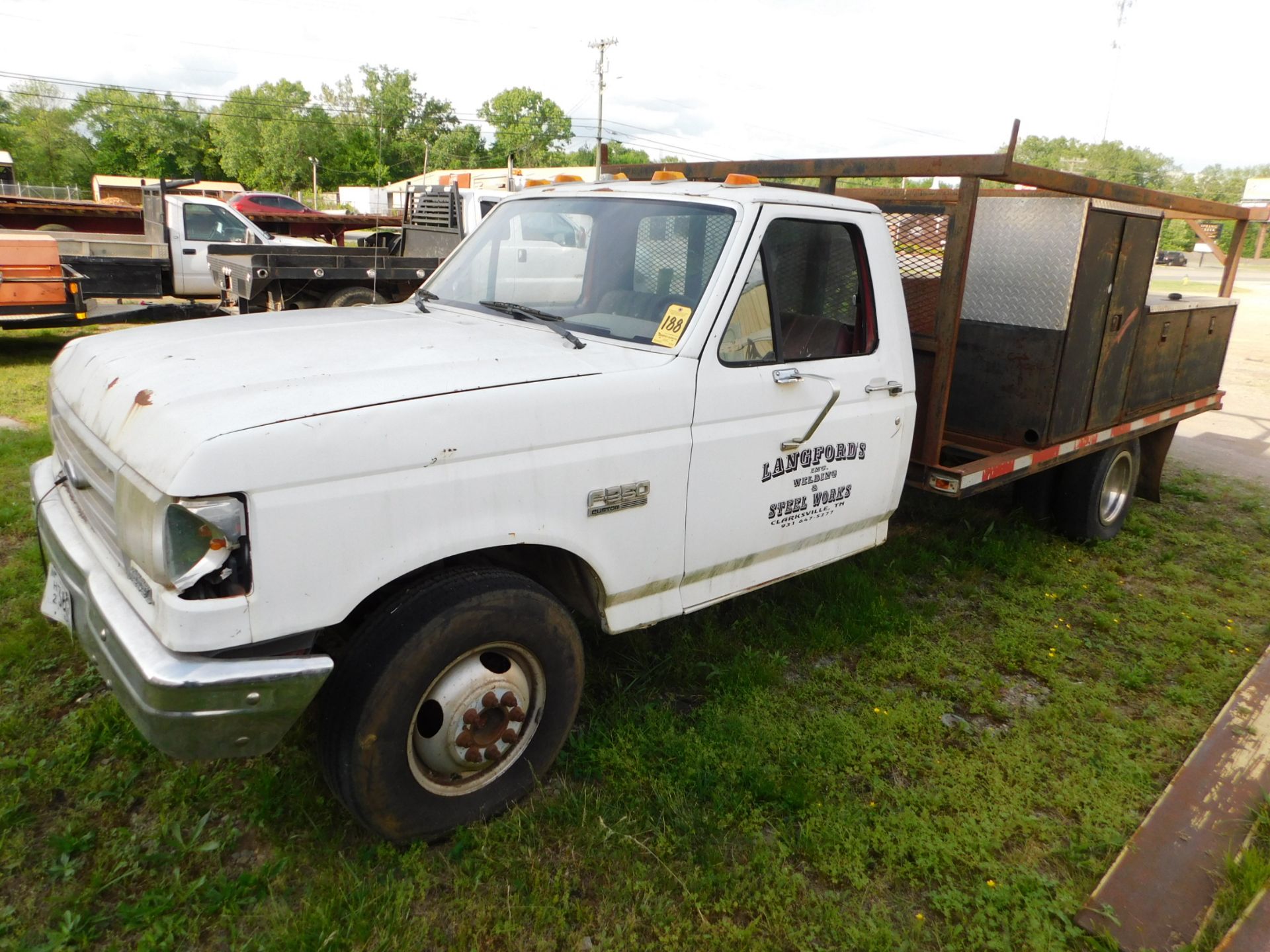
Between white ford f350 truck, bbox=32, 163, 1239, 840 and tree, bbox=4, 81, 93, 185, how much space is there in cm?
7402

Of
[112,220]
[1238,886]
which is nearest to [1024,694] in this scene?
[1238,886]

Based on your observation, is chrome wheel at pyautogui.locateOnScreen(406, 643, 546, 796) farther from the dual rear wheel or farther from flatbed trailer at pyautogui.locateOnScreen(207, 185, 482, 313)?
flatbed trailer at pyautogui.locateOnScreen(207, 185, 482, 313)

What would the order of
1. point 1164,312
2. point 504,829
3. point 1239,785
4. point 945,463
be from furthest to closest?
point 1164,312 → point 945,463 → point 1239,785 → point 504,829

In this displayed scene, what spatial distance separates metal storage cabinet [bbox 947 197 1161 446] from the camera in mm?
4570

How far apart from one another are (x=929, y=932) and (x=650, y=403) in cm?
179

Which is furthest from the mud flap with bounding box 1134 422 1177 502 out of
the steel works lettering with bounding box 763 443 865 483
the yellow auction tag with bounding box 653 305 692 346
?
the yellow auction tag with bounding box 653 305 692 346

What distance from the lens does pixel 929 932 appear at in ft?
8.55

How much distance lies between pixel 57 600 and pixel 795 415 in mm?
2587

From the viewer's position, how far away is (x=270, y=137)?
2734 inches

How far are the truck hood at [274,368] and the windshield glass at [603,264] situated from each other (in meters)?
0.19

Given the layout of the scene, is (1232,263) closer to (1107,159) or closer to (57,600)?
(57,600)

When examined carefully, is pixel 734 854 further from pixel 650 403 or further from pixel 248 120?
pixel 248 120

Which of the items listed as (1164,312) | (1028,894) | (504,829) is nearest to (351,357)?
(504,829)

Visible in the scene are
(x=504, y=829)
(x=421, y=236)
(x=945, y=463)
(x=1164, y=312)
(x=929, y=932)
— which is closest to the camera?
(x=929, y=932)
